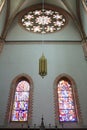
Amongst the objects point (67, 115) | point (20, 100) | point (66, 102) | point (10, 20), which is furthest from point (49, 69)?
point (10, 20)

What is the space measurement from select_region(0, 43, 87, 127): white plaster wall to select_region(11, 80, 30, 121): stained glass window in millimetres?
545

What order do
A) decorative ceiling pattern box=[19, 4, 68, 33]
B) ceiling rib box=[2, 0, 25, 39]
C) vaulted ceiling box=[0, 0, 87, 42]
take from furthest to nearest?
1. decorative ceiling pattern box=[19, 4, 68, 33]
2. ceiling rib box=[2, 0, 25, 39]
3. vaulted ceiling box=[0, 0, 87, 42]

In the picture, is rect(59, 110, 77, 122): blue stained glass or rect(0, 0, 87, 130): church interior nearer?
rect(0, 0, 87, 130): church interior

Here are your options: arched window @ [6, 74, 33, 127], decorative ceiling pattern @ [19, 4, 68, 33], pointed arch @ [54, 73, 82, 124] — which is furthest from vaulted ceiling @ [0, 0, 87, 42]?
arched window @ [6, 74, 33, 127]

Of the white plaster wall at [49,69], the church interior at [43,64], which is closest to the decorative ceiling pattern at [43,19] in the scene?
the church interior at [43,64]

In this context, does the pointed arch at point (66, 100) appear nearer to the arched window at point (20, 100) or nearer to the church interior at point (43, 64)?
the church interior at point (43, 64)

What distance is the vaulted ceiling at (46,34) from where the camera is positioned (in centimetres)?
1524

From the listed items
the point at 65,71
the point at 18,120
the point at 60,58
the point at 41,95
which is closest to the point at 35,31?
the point at 60,58

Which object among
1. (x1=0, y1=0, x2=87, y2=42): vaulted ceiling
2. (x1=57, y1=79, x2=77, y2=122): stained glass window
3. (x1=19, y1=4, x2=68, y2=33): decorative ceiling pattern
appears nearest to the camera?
(x1=57, y1=79, x2=77, y2=122): stained glass window

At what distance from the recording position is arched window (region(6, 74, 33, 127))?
38.4ft

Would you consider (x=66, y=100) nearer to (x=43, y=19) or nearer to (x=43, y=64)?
(x=43, y=64)

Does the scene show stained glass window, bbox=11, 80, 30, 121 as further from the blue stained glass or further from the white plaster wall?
the blue stained glass

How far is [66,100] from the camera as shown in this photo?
1249 cm

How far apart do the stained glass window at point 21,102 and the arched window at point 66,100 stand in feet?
5.42
